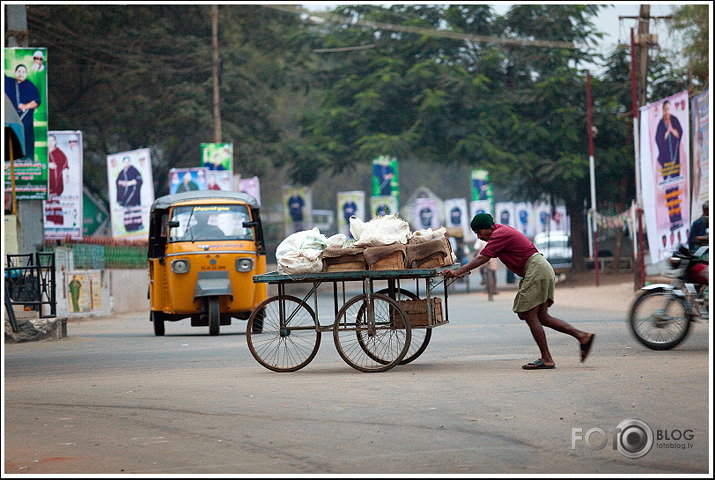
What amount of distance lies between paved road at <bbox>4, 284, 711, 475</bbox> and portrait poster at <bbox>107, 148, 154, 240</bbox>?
17.2 m

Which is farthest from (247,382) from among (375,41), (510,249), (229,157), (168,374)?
(375,41)

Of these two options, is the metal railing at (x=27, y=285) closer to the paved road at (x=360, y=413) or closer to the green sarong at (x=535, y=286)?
the paved road at (x=360, y=413)

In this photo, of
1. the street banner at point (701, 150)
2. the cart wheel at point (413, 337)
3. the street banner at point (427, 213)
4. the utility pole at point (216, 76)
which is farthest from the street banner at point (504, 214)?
the cart wheel at point (413, 337)

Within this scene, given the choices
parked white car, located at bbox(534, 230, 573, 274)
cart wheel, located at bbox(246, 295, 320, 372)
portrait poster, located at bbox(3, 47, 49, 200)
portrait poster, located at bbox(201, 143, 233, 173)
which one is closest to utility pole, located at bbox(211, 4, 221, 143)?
portrait poster, located at bbox(201, 143, 233, 173)

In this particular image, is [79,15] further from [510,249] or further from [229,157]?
[510,249]

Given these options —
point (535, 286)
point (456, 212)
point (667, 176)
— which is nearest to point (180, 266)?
point (535, 286)

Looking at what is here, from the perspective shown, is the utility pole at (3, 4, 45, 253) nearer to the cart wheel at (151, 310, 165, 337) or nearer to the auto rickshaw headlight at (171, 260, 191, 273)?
the cart wheel at (151, 310, 165, 337)

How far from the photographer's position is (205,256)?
1745 centimetres

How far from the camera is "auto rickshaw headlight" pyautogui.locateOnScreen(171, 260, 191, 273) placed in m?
17.4

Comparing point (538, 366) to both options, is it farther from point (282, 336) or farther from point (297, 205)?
point (297, 205)

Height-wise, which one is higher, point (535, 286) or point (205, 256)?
point (205, 256)

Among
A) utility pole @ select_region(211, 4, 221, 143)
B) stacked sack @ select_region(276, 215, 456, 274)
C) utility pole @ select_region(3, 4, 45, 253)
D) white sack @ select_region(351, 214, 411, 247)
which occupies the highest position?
utility pole @ select_region(211, 4, 221, 143)

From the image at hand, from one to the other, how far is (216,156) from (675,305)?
25644 mm

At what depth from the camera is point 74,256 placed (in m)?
25.1
